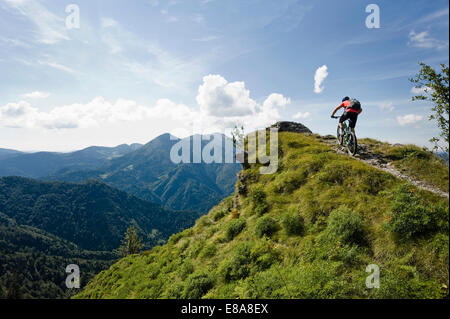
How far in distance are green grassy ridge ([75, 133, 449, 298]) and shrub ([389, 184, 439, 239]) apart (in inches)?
1.2

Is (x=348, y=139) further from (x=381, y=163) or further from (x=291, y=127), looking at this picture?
(x=291, y=127)

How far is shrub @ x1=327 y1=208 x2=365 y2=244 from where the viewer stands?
9.20 m

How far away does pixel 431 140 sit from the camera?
14078 millimetres

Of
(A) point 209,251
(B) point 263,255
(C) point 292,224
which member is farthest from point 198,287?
(C) point 292,224

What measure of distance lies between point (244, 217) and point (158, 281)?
7580 mm

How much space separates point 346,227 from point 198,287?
773cm

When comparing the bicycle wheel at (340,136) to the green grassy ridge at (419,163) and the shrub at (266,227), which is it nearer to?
the green grassy ridge at (419,163)

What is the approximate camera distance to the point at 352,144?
15.3 meters

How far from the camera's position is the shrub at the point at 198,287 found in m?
11.3

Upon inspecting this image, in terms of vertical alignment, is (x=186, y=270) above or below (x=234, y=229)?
below

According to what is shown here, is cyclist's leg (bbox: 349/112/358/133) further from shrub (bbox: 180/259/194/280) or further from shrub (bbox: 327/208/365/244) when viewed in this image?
shrub (bbox: 180/259/194/280)
